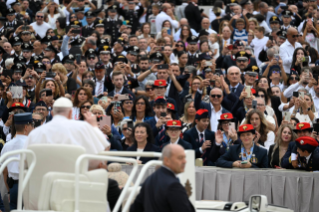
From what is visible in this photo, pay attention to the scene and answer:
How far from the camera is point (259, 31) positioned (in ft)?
61.2

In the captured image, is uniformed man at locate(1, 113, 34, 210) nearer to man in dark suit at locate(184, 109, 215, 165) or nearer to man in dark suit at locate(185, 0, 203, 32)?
man in dark suit at locate(184, 109, 215, 165)

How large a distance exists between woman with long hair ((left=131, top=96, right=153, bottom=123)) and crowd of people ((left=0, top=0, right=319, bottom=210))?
0.02m

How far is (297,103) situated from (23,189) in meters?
7.48

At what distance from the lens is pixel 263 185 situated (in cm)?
1034

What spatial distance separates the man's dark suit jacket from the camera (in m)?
6.43

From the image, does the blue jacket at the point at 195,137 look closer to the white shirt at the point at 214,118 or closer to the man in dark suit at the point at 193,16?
the white shirt at the point at 214,118

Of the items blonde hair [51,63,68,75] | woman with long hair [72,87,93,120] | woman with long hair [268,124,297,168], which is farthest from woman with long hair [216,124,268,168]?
blonde hair [51,63,68,75]

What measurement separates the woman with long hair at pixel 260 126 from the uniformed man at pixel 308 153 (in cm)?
164

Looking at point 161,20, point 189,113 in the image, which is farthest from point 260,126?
point 161,20

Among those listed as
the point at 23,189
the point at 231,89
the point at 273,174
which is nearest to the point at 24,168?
the point at 23,189

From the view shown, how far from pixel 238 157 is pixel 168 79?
5.05m

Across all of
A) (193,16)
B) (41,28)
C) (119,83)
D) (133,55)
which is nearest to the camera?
(119,83)

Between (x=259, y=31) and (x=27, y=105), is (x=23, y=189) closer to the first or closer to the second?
(x=27, y=105)

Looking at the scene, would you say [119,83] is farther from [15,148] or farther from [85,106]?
[15,148]
